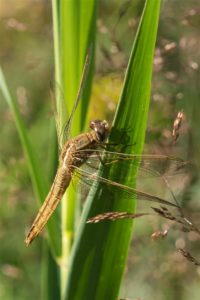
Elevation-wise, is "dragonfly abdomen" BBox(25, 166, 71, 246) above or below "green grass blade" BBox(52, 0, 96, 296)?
below

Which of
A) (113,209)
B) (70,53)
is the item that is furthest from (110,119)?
(113,209)

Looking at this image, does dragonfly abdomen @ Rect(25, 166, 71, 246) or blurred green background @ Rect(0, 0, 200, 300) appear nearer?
dragonfly abdomen @ Rect(25, 166, 71, 246)

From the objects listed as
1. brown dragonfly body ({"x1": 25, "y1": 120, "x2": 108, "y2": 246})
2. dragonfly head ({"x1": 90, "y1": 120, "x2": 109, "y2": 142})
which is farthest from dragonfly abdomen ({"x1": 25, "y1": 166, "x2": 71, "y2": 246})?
dragonfly head ({"x1": 90, "y1": 120, "x2": 109, "y2": 142})

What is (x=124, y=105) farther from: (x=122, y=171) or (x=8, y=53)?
(x=8, y=53)

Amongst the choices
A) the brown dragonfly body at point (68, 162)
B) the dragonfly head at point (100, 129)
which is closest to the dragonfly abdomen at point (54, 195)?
the brown dragonfly body at point (68, 162)

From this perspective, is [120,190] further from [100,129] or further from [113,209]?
[100,129]

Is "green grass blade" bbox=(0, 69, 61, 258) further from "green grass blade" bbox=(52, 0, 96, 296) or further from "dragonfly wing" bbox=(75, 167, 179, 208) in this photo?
"dragonfly wing" bbox=(75, 167, 179, 208)
